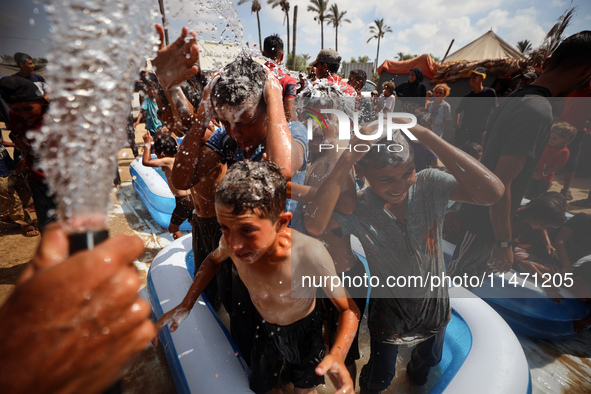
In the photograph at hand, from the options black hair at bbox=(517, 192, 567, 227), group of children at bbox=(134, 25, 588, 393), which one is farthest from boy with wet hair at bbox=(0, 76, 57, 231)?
black hair at bbox=(517, 192, 567, 227)

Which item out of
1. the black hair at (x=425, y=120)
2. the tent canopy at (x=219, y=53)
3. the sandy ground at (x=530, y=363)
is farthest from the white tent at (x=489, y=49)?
the tent canopy at (x=219, y=53)

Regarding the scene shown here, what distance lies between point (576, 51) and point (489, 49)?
11.9 metres

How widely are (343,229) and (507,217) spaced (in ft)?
3.67

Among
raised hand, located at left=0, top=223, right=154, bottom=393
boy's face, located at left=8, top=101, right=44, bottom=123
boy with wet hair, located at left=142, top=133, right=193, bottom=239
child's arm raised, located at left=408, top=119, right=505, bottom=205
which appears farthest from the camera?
boy with wet hair, located at left=142, top=133, right=193, bottom=239

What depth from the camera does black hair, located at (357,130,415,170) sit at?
1.41m

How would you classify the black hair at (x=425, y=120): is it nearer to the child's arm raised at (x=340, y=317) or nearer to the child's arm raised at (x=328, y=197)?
the child's arm raised at (x=328, y=197)

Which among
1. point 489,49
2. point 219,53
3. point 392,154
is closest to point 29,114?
point 219,53

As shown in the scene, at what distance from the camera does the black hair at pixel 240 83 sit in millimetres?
1546

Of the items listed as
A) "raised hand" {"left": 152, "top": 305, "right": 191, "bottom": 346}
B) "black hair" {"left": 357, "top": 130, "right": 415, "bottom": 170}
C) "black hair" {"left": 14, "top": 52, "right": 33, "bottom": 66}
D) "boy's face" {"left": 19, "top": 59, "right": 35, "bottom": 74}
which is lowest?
"raised hand" {"left": 152, "top": 305, "right": 191, "bottom": 346}

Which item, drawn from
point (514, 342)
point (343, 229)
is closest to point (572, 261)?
point (514, 342)

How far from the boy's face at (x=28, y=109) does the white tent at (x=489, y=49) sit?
13388mm

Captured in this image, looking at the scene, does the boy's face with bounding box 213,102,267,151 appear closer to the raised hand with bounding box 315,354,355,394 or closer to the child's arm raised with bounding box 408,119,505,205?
the child's arm raised with bounding box 408,119,505,205

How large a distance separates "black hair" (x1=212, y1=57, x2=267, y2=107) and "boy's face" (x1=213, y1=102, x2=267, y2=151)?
35 millimetres

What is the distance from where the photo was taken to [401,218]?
1573 mm
